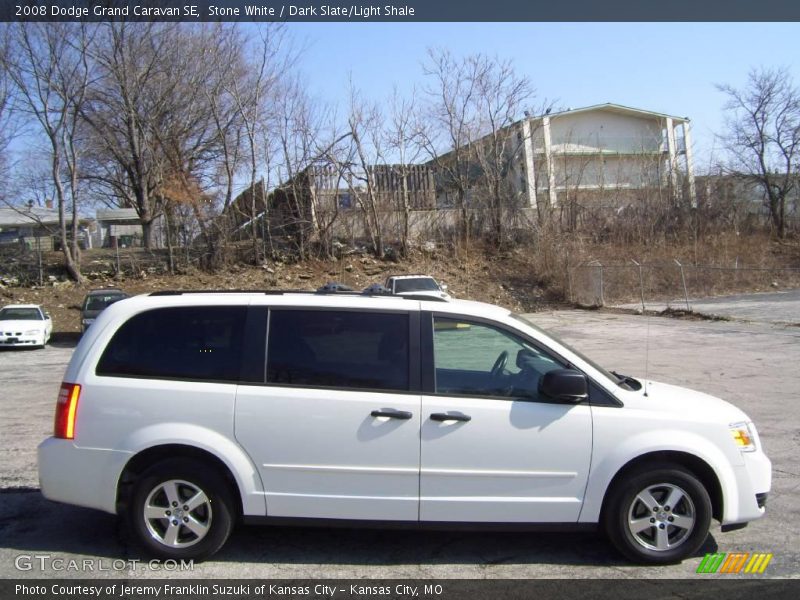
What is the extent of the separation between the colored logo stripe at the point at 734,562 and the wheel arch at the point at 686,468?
306 millimetres

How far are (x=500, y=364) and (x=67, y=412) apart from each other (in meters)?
2.91

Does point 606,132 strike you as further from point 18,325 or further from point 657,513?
point 657,513

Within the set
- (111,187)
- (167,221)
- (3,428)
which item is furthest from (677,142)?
(3,428)

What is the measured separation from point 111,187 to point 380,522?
148 feet

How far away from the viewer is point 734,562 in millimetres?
4328

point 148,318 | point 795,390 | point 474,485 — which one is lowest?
point 795,390

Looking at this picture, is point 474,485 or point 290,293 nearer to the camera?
point 474,485

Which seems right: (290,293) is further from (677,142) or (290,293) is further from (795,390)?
(677,142)

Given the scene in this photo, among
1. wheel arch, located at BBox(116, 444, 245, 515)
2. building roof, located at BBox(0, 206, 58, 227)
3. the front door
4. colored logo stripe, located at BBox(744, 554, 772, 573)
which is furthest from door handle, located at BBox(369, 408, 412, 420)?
building roof, located at BBox(0, 206, 58, 227)

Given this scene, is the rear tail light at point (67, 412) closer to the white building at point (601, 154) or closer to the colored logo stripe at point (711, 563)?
the colored logo stripe at point (711, 563)

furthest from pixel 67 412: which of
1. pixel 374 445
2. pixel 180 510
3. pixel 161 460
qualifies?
pixel 374 445

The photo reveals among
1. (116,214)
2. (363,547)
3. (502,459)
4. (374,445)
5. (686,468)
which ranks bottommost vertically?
(363,547)

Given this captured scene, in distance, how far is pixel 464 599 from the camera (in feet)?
12.4
